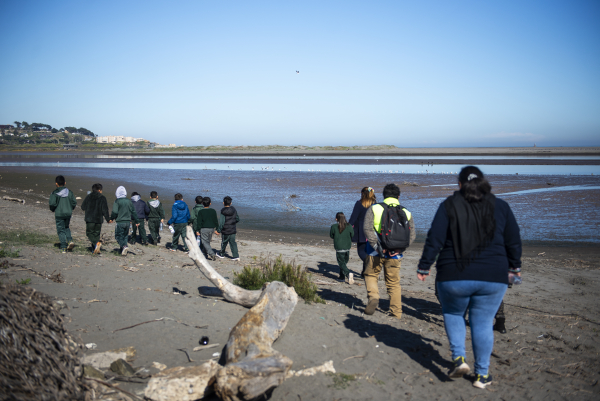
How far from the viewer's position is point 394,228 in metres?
5.59

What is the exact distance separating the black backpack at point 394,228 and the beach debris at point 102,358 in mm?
3732

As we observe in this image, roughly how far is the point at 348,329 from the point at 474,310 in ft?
7.31

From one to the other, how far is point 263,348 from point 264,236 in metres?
10.8

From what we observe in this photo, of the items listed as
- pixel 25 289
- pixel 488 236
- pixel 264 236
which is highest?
pixel 488 236

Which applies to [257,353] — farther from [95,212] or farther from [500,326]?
[95,212]

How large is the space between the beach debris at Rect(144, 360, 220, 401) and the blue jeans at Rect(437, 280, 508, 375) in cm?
242

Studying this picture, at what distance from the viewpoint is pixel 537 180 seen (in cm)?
3231

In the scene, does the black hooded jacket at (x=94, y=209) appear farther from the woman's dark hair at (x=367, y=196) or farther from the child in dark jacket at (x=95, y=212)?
the woman's dark hair at (x=367, y=196)

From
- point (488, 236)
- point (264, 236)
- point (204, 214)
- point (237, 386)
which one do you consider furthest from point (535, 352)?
point (264, 236)

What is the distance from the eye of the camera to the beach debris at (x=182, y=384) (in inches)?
129

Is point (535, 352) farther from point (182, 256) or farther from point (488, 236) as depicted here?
point (182, 256)

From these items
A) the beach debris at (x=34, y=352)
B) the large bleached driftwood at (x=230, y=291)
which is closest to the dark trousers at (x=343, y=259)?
the large bleached driftwood at (x=230, y=291)

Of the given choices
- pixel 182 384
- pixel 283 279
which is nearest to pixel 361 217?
pixel 283 279

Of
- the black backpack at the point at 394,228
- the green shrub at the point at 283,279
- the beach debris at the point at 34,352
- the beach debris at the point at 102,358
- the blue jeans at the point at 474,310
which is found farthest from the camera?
the green shrub at the point at 283,279
